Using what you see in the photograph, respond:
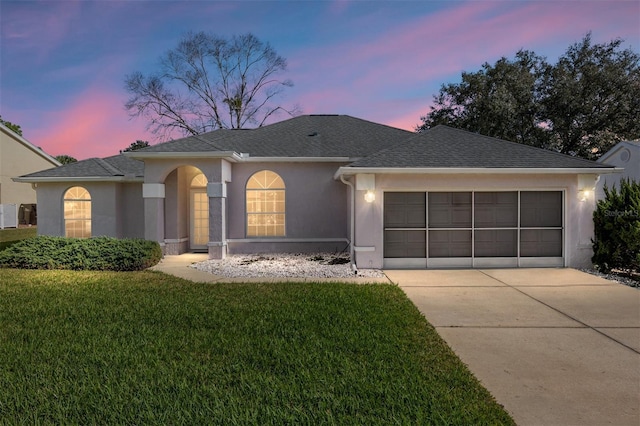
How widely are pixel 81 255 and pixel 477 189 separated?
1126 cm

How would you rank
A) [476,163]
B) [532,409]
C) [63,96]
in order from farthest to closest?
[63,96] < [476,163] < [532,409]

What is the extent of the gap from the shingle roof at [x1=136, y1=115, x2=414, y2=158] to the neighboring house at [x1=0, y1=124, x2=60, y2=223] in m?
20.2

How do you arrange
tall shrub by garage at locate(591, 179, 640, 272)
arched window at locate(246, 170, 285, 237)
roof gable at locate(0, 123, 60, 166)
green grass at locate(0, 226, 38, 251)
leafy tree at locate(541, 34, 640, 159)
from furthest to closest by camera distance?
1. roof gable at locate(0, 123, 60, 166)
2. leafy tree at locate(541, 34, 640, 159)
3. green grass at locate(0, 226, 38, 251)
4. arched window at locate(246, 170, 285, 237)
5. tall shrub by garage at locate(591, 179, 640, 272)

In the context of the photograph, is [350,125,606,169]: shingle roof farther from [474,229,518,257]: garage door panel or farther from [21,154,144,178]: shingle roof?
[21,154,144,178]: shingle roof

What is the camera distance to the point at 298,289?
7.79m

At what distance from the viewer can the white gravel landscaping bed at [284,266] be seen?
9648mm

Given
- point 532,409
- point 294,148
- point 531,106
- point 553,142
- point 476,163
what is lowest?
point 532,409

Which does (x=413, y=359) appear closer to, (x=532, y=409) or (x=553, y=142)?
(x=532, y=409)

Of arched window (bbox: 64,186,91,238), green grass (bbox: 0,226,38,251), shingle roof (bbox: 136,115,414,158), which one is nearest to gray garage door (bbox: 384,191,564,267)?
shingle roof (bbox: 136,115,414,158)

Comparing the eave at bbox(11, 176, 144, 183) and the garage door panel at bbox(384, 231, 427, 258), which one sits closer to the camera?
the garage door panel at bbox(384, 231, 427, 258)

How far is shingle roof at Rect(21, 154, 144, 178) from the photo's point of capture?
13.8m

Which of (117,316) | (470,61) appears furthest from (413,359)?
(470,61)

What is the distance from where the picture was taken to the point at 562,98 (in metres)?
24.2

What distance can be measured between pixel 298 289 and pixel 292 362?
12.1 feet
